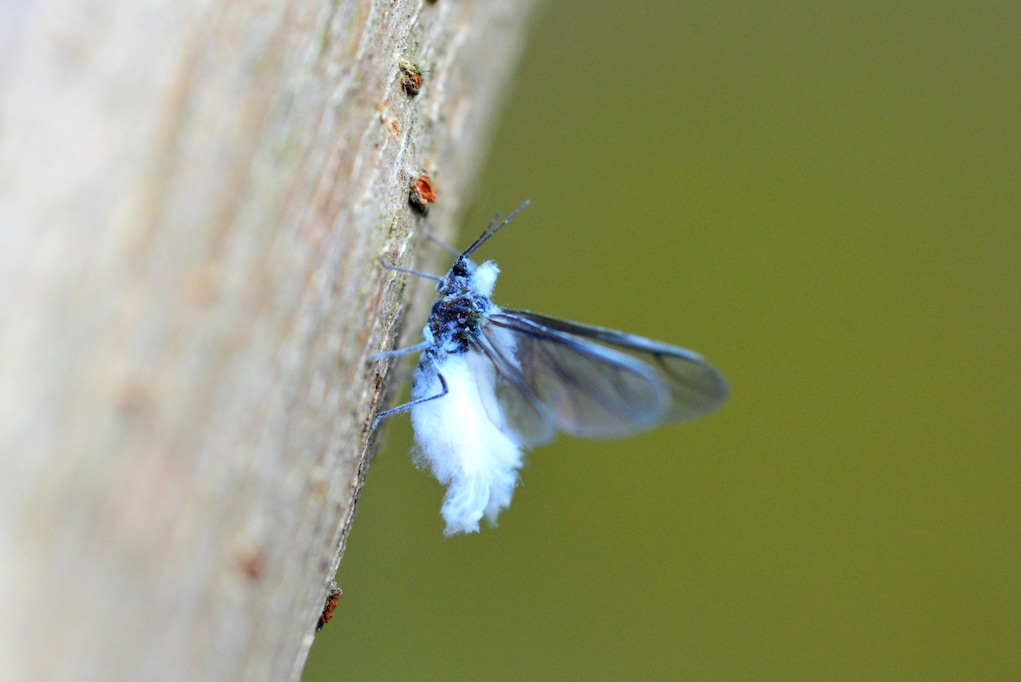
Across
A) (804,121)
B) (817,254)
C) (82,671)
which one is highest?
(804,121)

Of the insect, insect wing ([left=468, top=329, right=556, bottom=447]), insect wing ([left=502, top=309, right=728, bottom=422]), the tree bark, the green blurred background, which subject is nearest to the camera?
the tree bark

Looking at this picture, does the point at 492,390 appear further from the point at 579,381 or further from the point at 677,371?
the point at 677,371

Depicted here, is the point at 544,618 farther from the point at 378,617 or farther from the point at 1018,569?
the point at 1018,569

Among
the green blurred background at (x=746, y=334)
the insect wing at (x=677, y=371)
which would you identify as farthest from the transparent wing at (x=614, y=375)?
the green blurred background at (x=746, y=334)

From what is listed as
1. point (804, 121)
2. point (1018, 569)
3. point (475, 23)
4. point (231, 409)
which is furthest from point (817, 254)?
point (231, 409)

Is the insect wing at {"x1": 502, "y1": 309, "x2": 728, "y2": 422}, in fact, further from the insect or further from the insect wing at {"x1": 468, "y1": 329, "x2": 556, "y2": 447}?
the insect wing at {"x1": 468, "y1": 329, "x2": 556, "y2": 447}

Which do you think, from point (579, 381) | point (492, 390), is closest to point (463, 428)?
point (492, 390)

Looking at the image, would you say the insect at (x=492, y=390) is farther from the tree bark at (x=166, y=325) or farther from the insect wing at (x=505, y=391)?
the tree bark at (x=166, y=325)

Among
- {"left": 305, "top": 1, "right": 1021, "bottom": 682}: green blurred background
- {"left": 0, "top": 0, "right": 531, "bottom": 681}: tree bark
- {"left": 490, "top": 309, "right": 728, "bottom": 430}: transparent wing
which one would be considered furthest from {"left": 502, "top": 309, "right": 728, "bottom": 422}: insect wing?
{"left": 305, "top": 1, "right": 1021, "bottom": 682}: green blurred background
